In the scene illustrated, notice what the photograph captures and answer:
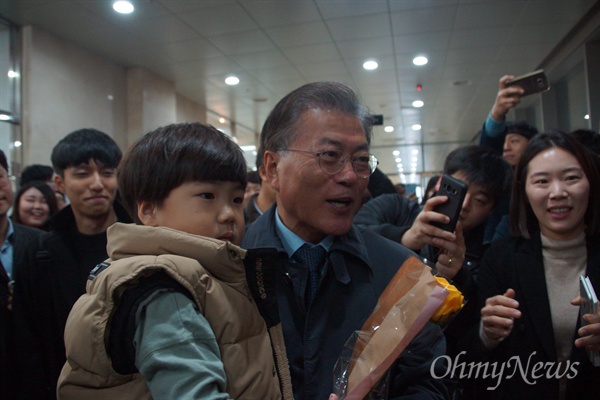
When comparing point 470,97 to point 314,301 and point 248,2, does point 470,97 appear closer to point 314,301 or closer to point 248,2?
point 248,2

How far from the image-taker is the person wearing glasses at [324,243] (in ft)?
3.43

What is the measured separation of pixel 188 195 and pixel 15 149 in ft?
16.3

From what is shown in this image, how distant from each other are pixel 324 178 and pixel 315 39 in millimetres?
4720

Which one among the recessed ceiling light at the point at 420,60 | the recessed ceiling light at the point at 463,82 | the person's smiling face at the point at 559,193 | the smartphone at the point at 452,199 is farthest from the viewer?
the recessed ceiling light at the point at 463,82

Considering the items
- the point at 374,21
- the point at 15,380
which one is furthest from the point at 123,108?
the point at 15,380

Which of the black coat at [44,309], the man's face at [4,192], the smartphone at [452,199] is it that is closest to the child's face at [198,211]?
the smartphone at [452,199]

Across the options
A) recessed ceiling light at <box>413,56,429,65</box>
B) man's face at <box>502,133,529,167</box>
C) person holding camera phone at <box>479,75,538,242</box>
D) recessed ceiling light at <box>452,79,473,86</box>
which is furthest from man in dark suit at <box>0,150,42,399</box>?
recessed ceiling light at <box>452,79,473,86</box>

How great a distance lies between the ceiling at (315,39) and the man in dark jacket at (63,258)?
3.08 metres

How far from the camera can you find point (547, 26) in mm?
5395

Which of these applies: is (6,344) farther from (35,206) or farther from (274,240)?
(35,206)

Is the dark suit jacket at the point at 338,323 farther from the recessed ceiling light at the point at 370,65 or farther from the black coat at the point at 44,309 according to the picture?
the recessed ceiling light at the point at 370,65

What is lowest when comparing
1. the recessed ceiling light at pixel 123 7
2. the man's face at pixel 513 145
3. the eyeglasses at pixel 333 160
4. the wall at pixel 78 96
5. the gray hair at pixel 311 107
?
the eyeglasses at pixel 333 160
